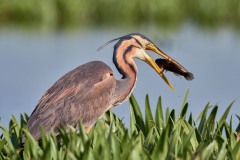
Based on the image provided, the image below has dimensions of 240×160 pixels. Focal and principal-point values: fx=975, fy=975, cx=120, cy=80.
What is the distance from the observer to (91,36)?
17562 mm

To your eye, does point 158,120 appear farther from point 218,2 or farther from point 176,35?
point 218,2

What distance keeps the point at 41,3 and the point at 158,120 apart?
11.2 metres

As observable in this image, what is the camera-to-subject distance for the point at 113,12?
19.0m

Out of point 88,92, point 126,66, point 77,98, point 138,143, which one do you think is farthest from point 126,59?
point 138,143

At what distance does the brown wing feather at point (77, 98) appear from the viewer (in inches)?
283

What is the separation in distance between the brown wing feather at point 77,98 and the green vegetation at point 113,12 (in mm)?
10349

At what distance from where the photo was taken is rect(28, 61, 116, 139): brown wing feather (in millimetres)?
7188

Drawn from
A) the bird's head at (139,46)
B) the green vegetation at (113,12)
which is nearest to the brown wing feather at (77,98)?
the bird's head at (139,46)

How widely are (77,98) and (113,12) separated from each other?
11528mm

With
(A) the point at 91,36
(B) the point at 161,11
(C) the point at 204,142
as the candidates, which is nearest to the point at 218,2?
(B) the point at 161,11

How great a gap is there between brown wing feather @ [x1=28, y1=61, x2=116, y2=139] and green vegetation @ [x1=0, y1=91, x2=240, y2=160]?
0.73ft

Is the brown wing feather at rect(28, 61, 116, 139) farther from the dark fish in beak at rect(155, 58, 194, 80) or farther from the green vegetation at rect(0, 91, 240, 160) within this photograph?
the dark fish in beak at rect(155, 58, 194, 80)

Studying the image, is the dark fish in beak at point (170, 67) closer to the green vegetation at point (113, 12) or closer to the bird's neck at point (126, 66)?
the bird's neck at point (126, 66)

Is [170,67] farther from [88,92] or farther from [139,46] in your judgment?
[88,92]
